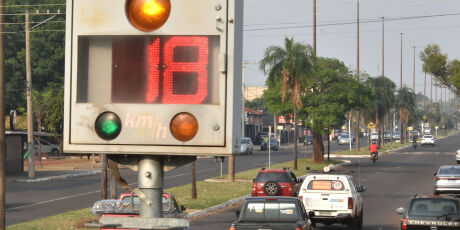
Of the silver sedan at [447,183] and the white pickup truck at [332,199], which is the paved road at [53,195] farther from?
the silver sedan at [447,183]

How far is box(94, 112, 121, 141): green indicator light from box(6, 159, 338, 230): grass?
11109mm

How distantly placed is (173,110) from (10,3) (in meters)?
83.9

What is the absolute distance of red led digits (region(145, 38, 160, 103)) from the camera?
464 centimetres

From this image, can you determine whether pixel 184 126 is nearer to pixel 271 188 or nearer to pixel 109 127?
pixel 109 127

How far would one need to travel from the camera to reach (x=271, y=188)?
103ft

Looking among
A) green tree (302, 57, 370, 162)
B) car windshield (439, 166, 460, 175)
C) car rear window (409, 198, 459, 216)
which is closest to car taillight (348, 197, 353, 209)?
car rear window (409, 198, 459, 216)

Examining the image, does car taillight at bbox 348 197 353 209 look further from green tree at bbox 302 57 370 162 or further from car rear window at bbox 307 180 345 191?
green tree at bbox 302 57 370 162

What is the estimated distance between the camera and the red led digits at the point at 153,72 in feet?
15.2

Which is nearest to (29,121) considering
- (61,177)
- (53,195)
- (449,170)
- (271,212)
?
(61,177)

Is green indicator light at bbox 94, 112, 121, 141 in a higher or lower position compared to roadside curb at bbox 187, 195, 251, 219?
higher

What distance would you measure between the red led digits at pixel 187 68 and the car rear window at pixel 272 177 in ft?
90.4

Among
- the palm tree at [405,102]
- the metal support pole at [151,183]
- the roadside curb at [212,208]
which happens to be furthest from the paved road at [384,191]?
the palm tree at [405,102]

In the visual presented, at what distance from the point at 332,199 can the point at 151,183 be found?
1893 centimetres

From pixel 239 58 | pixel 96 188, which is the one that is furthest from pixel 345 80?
pixel 239 58
